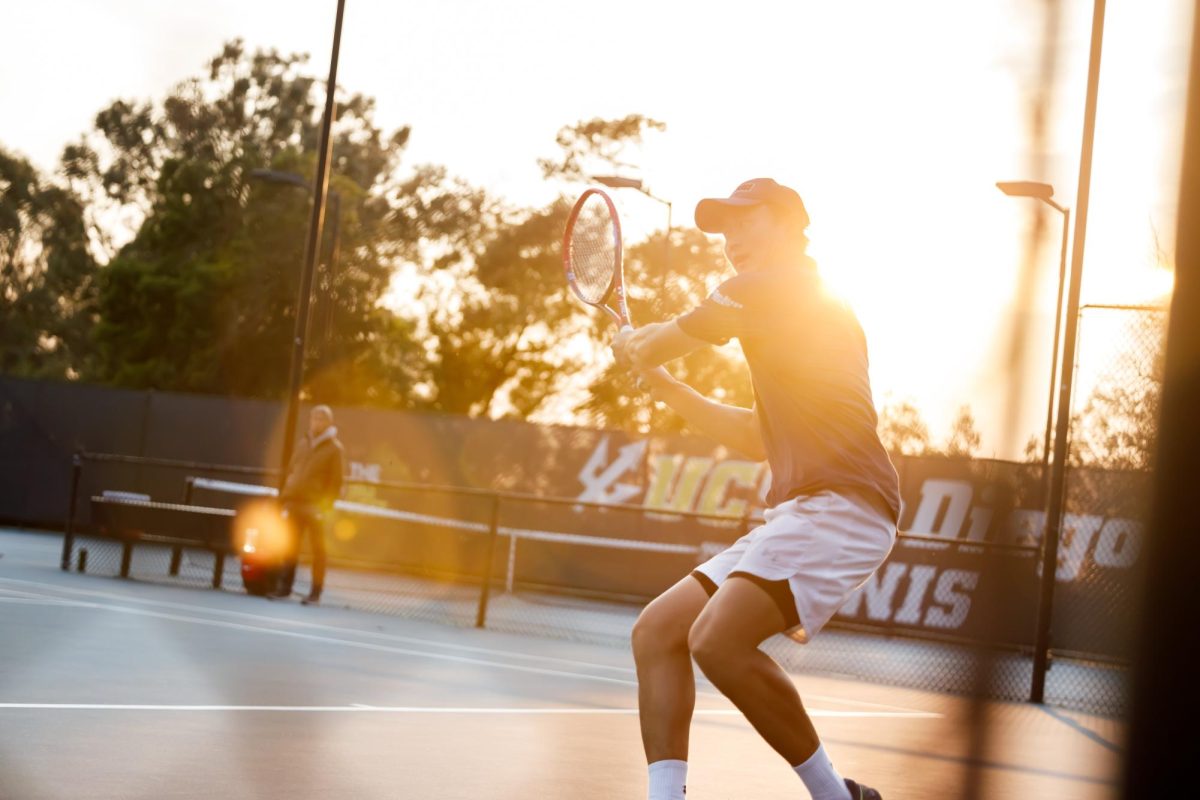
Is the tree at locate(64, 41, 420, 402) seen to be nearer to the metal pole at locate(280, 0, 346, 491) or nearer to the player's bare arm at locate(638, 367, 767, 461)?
the metal pole at locate(280, 0, 346, 491)

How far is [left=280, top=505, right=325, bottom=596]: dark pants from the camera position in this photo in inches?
618

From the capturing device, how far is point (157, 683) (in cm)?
821

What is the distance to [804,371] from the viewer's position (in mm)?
4406

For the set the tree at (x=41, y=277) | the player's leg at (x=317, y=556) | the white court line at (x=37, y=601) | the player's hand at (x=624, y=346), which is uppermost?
the tree at (x=41, y=277)

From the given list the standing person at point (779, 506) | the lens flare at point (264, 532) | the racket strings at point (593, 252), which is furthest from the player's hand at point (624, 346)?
the lens flare at point (264, 532)

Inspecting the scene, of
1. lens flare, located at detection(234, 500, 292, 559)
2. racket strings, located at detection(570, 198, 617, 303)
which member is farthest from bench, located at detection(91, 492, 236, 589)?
racket strings, located at detection(570, 198, 617, 303)

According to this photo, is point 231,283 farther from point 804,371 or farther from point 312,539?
point 804,371

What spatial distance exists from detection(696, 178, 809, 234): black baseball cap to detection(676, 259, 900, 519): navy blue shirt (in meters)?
0.19

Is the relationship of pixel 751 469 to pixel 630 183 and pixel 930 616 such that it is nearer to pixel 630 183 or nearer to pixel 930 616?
pixel 630 183

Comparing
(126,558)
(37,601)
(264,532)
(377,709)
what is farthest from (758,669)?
(126,558)

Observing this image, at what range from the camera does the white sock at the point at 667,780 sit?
4359 mm

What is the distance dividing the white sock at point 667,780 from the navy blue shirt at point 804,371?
80 centimetres

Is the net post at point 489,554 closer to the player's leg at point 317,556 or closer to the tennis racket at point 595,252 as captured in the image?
the player's leg at point 317,556

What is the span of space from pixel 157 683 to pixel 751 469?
15352 millimetres
